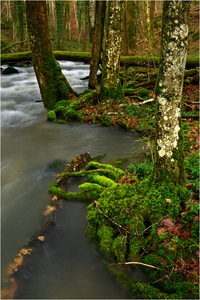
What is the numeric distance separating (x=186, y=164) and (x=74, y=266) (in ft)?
8.60

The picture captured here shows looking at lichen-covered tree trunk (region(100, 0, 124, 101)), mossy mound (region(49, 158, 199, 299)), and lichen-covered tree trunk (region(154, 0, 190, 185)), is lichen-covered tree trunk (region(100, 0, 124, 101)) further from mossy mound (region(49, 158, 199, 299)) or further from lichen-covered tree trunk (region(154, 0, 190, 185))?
lichen-covered tree trunk (region(154, 0, 190, 185))

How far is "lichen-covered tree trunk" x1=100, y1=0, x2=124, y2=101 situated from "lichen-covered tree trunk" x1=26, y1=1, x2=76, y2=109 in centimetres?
166

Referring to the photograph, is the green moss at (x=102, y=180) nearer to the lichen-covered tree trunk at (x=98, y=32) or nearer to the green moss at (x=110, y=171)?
the green moss at (x=110, y=171)

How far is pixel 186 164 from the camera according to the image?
16.8ft

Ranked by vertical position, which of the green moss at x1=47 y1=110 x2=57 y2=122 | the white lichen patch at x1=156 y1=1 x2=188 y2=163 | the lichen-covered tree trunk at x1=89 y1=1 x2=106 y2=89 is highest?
the lichen-covered tree trunk at x1=89 y1=1 x2=106 y2=89

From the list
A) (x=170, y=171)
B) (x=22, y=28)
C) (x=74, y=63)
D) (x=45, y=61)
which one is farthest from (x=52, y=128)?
(x=22, y=28)

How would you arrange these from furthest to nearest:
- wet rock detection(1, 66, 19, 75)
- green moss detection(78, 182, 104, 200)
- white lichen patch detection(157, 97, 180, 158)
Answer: wet rock detection(1, 66, 19, 75)
green moss detection(78, 182, 104, 200)
white lichen patch detection(157, 97, 180, 158)

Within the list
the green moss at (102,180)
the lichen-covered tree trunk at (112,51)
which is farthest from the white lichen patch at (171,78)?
the lichen-covered tree trunk at (112,51)

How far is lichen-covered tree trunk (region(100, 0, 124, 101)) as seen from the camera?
9.12 metres

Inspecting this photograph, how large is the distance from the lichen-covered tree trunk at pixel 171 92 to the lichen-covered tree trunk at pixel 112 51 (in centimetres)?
609

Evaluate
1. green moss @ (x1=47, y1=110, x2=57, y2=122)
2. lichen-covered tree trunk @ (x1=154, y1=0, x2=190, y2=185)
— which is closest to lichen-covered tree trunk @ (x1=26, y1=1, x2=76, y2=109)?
green moss @ (x1=47, y1=110, x2=57, y2=122)

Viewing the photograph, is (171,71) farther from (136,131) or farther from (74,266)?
(136,131)

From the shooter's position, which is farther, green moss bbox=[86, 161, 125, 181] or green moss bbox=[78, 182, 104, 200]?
green moss bbox=[86, 161, 125, 181]

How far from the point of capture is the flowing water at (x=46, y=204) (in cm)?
362
